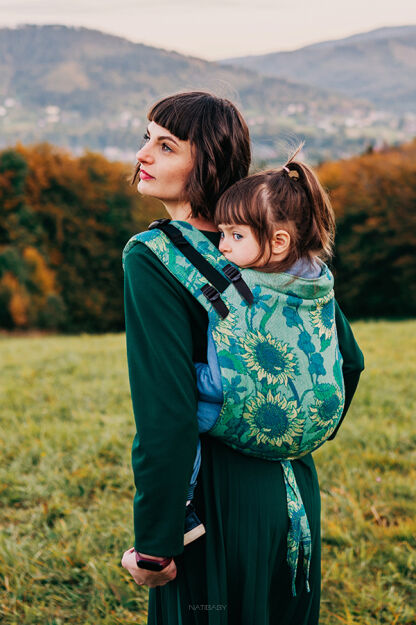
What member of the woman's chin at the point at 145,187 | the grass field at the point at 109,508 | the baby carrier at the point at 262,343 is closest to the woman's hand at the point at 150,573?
the baby carrier at the point at 262,343

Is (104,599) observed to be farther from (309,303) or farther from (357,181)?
(357,181)

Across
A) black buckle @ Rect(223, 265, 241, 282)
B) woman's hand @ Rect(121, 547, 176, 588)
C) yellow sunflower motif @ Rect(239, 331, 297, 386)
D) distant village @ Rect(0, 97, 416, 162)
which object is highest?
distant village @ Rect(0, 97, 416, 162)

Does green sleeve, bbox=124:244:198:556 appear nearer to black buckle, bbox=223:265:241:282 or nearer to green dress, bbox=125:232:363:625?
green dress, bbox=125:232:363:625

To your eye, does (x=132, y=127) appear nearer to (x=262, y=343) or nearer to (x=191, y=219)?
(x=191, y=219)

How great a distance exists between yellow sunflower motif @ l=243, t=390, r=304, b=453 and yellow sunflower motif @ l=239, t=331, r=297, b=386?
0.05m

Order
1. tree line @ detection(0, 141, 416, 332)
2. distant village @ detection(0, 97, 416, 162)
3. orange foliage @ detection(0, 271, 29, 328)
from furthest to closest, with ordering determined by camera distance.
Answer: distant village @ detection(0, 97, 416, 162), tree line @ detection(0, 141, 416, 332), orange foliage @ detection(0, 271, 29, 328)

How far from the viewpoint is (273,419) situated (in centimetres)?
150

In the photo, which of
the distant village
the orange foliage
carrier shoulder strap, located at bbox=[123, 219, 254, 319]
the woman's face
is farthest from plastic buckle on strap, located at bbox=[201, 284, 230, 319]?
the distant village

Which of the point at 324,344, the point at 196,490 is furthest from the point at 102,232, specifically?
the point at 324,344

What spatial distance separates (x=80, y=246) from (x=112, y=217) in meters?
2.74

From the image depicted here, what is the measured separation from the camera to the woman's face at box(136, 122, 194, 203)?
1601mm

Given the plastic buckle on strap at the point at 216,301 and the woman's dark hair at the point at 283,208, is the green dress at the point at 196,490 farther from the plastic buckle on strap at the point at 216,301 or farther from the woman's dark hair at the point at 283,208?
the woman's dark hair at the point at 283,208

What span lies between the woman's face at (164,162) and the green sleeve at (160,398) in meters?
0.24

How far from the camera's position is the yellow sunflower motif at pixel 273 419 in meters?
1.49
